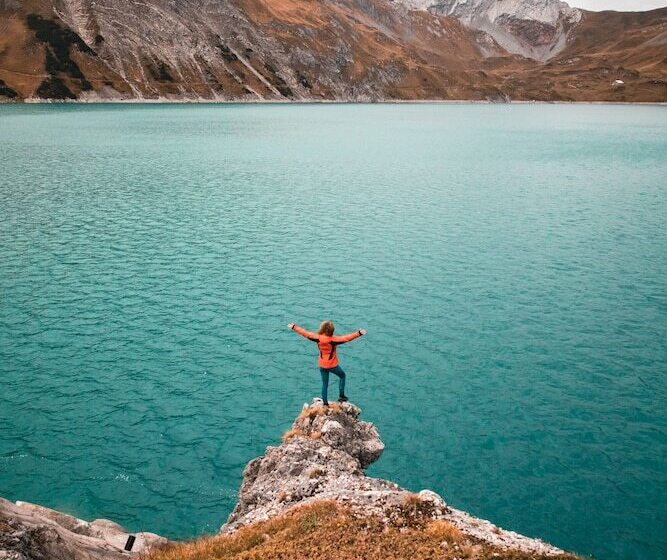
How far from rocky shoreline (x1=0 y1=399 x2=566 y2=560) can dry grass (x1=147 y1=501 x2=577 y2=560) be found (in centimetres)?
55

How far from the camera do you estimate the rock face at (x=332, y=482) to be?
1639 cm

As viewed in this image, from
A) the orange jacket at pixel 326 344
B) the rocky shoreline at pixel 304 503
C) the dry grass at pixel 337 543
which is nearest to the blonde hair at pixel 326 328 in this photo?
the orange jacket at pixel 326 344

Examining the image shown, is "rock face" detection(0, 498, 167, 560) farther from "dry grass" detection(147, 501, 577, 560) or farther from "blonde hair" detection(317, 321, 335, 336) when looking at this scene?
"blonde hair" detection(317, 321, 335, 336)

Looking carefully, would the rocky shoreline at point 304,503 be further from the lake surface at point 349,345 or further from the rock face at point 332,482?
the lake surface at point 349,345

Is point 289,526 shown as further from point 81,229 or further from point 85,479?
point 81,229

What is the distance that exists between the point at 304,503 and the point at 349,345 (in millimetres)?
20600

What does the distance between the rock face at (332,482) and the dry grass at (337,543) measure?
77cm

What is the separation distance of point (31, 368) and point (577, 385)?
33.5 meters

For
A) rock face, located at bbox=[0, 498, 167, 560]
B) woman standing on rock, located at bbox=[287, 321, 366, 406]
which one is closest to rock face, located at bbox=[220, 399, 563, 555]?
woman standing on rock, located at bbox=[287, 321, 366, 406]

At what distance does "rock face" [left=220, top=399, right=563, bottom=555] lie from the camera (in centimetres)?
1639

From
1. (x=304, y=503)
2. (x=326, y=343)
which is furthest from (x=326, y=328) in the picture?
(x=304, y=503)

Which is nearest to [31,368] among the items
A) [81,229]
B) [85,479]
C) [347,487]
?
[85,479]

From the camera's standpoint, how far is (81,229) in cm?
6209

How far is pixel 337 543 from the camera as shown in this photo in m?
14.4
